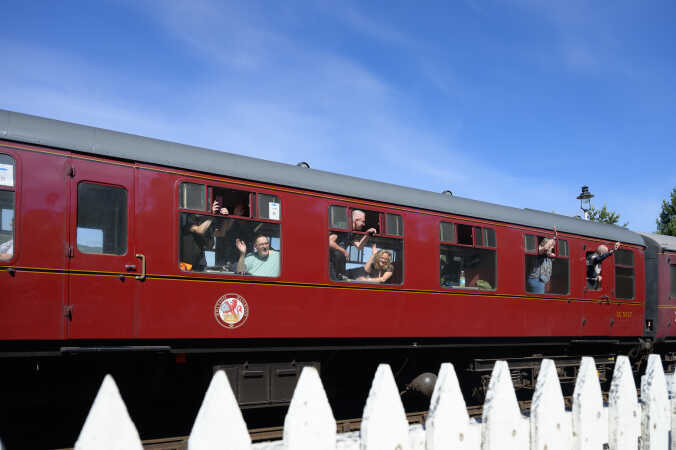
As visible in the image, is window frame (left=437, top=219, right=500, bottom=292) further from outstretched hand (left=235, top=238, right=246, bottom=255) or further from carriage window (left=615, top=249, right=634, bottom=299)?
carriage window (left=615, top=249, right=634, bottom=299)

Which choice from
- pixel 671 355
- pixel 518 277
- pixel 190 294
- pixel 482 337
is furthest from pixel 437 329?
pixel 671 355

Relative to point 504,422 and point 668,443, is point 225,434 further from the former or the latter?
point 668,443

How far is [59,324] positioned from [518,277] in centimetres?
676

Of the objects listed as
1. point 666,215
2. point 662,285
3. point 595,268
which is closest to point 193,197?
point 595,268

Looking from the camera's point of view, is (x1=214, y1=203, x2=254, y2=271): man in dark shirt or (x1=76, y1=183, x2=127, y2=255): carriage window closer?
(x1=76, y1=183, x2=127, y2=255): carriage window

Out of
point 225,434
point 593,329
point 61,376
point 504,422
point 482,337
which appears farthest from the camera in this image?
point 593,329

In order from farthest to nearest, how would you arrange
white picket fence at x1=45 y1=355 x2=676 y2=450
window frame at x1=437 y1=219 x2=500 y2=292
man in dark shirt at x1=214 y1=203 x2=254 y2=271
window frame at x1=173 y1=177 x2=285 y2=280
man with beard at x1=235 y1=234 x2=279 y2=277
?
window frame at x1=437 y1=219 x2=500 y2=292
man with beard at x1=235 y1=234 x2=279 y2=277
man in dark shirt at x1=214 y1=203 x2=254 y2=271
window frame at x1=173 y1=177 x2=285 y2=280
white picket fence at x1=45 y1=355 x2=676 y2=450

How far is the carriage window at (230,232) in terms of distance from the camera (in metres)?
6.15

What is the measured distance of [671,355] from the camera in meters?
12.4

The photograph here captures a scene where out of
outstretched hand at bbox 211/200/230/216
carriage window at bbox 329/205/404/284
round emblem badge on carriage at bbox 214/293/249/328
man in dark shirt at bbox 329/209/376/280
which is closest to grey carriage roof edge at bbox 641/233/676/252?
carriage window at bbox 329/205/404/284

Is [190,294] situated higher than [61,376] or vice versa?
[190,294]

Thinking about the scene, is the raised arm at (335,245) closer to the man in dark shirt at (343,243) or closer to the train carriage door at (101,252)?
the man in dark shirt at (343,243)

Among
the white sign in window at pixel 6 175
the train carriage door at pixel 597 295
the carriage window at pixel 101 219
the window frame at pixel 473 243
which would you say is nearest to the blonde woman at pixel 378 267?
the window frame at pixel 473 243

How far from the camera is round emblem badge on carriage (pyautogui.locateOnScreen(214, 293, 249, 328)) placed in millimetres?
6180
